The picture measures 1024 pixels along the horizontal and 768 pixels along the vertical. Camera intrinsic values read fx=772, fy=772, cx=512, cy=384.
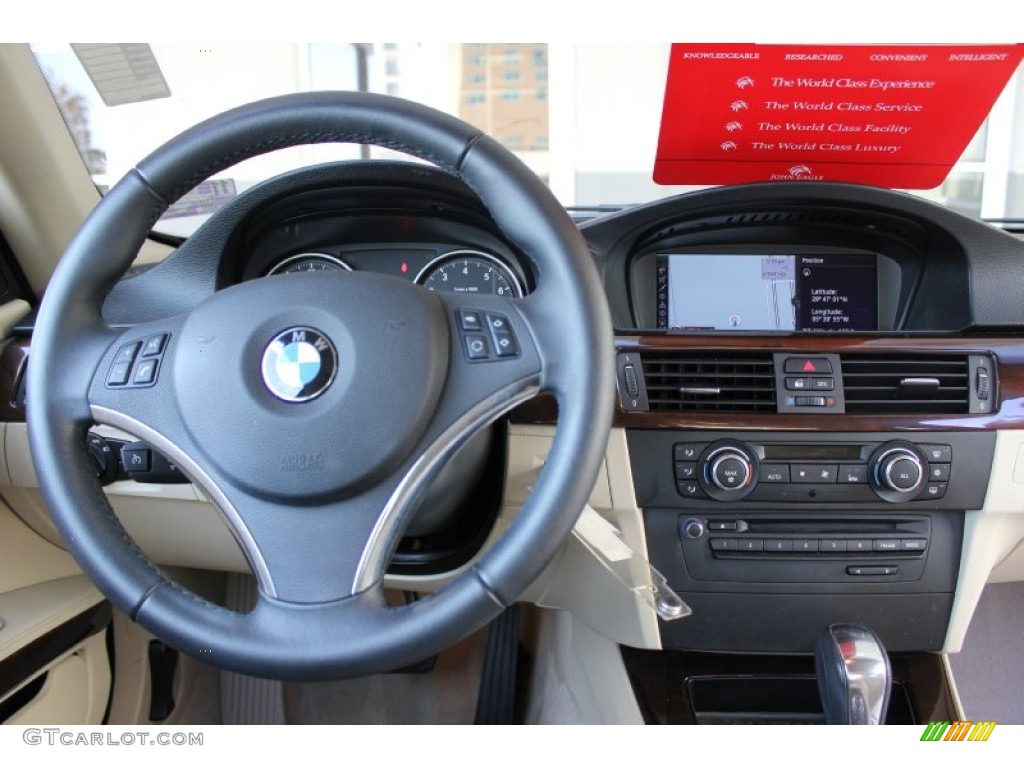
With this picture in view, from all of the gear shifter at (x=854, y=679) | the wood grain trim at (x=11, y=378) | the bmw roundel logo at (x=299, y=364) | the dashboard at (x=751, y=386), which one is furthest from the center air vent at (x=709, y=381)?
the wood grain trim at (x=11, y=378)

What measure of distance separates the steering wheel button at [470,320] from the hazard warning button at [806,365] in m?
0.55

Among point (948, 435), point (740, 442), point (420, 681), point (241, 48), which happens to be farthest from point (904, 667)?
point (241, 48)

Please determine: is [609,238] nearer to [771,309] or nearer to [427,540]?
[771,309]

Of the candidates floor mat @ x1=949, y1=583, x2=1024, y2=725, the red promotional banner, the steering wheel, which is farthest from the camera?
floor mat @ x1=949, y1=583, x2=1024, y2=725

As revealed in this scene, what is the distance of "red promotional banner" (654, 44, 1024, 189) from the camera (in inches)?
42.8

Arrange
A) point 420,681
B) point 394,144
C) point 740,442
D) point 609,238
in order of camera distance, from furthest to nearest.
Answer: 1. point 420,681
2. point 609,238
3. point 740,442
4. point 394,144

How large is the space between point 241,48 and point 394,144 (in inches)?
30.2

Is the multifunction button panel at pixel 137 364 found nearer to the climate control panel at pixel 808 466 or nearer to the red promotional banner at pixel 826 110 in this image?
the climate control panel at pixel 808 466

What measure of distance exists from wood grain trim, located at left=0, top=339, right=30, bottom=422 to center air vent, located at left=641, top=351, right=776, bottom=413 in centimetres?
100

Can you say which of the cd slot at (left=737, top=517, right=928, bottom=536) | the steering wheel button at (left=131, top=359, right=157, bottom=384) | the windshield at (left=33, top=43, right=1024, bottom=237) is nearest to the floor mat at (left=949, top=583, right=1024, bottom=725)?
the cd slot at (left=737, top=517, right=928, bottom=536)

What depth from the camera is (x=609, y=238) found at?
4.14 feet

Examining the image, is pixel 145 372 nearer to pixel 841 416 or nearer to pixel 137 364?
pixel 137 364

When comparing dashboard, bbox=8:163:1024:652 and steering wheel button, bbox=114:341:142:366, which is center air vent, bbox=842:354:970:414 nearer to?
dashboard, bbox=8:163:1024:652

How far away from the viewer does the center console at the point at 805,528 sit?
116 centimetres
